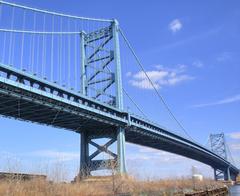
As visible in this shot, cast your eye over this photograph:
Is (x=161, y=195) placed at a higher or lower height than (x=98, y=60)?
lower

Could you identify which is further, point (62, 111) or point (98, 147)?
point (98, 147)

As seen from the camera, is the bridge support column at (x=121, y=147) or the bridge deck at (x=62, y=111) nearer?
the bridge deck at (x=62, y=111)

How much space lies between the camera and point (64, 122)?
42.3 metres

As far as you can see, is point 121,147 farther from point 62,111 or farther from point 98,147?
point 62,111

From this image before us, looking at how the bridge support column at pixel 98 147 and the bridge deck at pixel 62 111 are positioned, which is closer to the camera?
the bridge deck at pixel 62 111

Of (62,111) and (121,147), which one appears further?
(121,147)

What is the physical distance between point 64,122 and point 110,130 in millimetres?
6597

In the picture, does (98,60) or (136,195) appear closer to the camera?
(136,195)

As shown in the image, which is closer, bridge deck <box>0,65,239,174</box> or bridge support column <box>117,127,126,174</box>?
bridge deck <box>0,65,239,174</box>

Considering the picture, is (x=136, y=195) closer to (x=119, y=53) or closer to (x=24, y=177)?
(x=24, y=177)

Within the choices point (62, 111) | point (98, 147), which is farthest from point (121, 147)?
point (62, 111)

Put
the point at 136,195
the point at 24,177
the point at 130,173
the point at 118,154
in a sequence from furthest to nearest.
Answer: the point at 118,154
the point at 130,173
the point at 136,195
the point at 24,177

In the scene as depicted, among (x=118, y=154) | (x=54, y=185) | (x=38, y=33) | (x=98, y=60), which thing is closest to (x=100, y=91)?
(x=98, y=60)

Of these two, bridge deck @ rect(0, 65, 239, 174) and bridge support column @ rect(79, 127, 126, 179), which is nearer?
bridge deck @ rect(0, 65, 239, 174)
